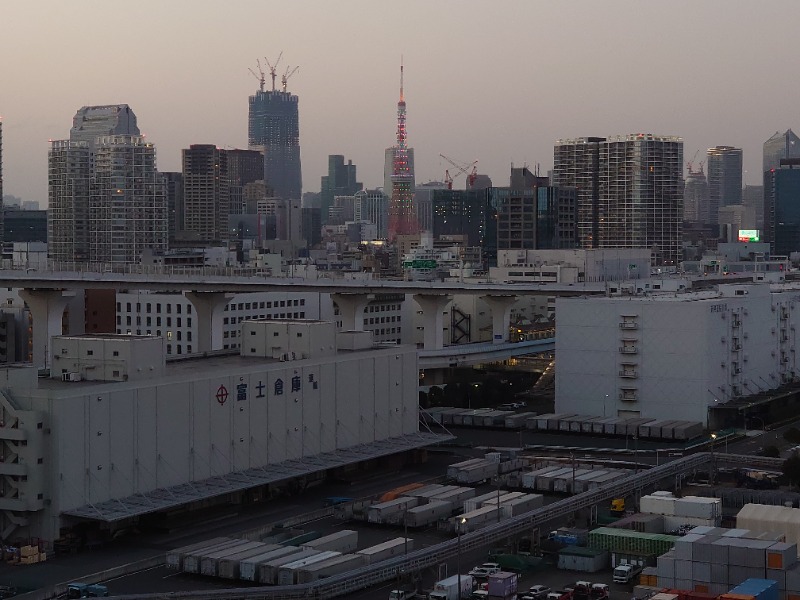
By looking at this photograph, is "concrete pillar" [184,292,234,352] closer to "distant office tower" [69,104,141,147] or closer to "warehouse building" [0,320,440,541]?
"warehouse building" [0,320,440,541]

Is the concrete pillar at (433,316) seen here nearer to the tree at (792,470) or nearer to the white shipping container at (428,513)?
the tree at (792,470)

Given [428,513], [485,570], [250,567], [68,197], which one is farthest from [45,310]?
[68,197]

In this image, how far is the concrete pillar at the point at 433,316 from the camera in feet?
182

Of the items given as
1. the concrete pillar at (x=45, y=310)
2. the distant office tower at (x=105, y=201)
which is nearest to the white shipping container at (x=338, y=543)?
the concrete pillar at (x=45, y=310)

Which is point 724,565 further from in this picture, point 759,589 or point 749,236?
point 749,236

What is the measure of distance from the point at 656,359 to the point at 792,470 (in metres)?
10.3

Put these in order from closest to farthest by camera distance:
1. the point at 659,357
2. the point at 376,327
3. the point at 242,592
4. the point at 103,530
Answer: the point at 242,592, the point at 103,530, the point at 659,357, the point at 376,327

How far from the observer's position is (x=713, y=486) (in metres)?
33.3

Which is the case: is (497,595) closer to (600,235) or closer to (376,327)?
(376,327)

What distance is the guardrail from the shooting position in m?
22.8

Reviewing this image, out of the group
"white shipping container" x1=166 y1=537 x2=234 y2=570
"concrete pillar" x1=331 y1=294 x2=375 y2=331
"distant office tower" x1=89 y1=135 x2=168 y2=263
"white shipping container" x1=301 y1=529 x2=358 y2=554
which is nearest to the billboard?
"distant office tower" x1=89 y1=135 x2=168 y2=263

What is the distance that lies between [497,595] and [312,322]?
42.7ft

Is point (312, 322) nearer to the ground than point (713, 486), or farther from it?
farther from it

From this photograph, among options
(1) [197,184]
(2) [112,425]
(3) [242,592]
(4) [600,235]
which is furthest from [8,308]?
(1) [197,184]
